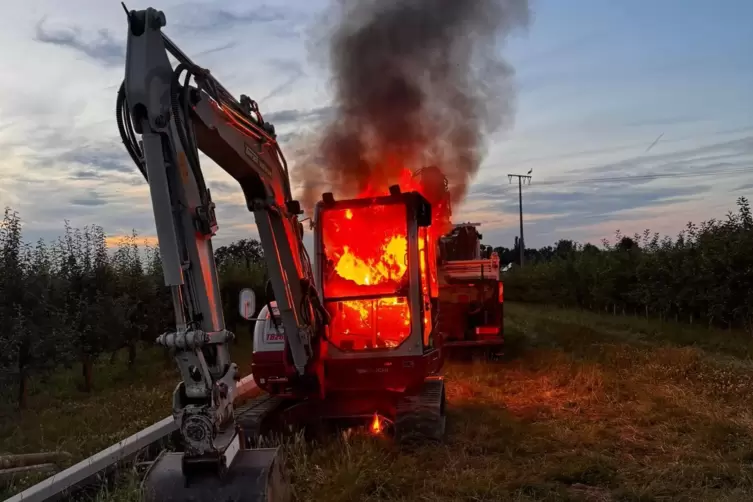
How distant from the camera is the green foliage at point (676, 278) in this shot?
55.8ft

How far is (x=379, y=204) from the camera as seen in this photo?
829cm

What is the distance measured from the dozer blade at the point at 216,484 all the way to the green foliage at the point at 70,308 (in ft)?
11.2

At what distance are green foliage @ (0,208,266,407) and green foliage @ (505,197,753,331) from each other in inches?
497

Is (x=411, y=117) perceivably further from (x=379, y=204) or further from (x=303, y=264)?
(x=303, y=264)

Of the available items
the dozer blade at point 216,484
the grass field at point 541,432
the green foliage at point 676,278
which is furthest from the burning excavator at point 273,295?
the green foliage at point 676,278

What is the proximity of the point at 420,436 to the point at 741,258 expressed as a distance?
12.8m

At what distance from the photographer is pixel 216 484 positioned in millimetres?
4777

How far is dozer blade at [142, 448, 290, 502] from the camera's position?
187 inches

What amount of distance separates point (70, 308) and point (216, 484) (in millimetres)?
9381

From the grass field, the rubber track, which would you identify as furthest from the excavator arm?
the rubber track

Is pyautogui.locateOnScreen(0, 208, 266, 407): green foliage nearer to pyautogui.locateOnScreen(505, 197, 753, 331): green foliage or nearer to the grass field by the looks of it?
the grass field

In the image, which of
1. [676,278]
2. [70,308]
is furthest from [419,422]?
[676,278]

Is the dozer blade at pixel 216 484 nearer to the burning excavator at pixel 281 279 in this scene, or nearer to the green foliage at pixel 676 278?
the burning excavator at pixel 281 279

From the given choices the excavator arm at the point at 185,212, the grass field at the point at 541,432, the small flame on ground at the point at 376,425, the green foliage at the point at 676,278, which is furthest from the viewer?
the green foliage at the point at 676,278
